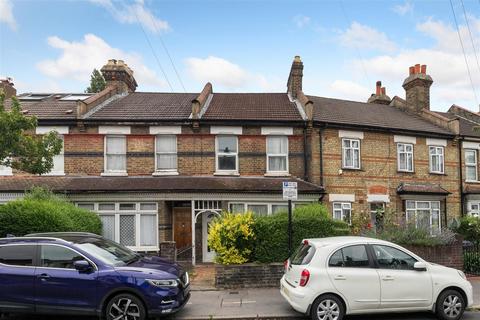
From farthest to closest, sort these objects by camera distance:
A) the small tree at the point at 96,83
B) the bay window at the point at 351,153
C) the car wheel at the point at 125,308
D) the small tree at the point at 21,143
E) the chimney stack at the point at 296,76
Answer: the small tree at the point at 96,83, the chimney stack at the point at 296,76, the bay window at the point at 351,153, the small tree at the point at 21,143, the car wheel at the point at 125,308

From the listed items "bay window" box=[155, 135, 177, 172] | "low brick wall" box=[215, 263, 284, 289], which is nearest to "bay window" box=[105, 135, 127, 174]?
"bay window" box=[155, 135, 177, 172]

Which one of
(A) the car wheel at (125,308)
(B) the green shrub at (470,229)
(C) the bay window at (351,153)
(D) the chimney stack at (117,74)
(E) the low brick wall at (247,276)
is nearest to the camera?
(A) the car wheel at (125,308)

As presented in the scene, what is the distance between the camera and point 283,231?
1060 cm

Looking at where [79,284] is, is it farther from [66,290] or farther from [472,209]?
[472,209]

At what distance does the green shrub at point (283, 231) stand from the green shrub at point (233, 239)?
0.23m

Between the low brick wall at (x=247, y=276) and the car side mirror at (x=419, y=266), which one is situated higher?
the car side mirror at (x=419, y=266)

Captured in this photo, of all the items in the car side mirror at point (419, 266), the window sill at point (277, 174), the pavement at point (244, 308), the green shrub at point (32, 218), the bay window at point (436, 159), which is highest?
the bay window at point (436, 159)

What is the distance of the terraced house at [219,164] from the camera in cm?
1547

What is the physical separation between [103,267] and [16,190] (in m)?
9.97

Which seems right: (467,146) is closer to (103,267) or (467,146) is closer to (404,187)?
(404,187)

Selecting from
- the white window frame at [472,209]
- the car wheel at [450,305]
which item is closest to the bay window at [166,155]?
the car wheel at [450,305]

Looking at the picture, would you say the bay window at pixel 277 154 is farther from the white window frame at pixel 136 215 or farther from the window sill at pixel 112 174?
the window sill at pixel 112 174

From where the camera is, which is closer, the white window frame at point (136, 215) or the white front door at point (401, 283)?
the white front door at point (401, 283)

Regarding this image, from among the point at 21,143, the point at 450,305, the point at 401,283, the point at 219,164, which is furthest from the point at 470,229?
the point at 21,143
